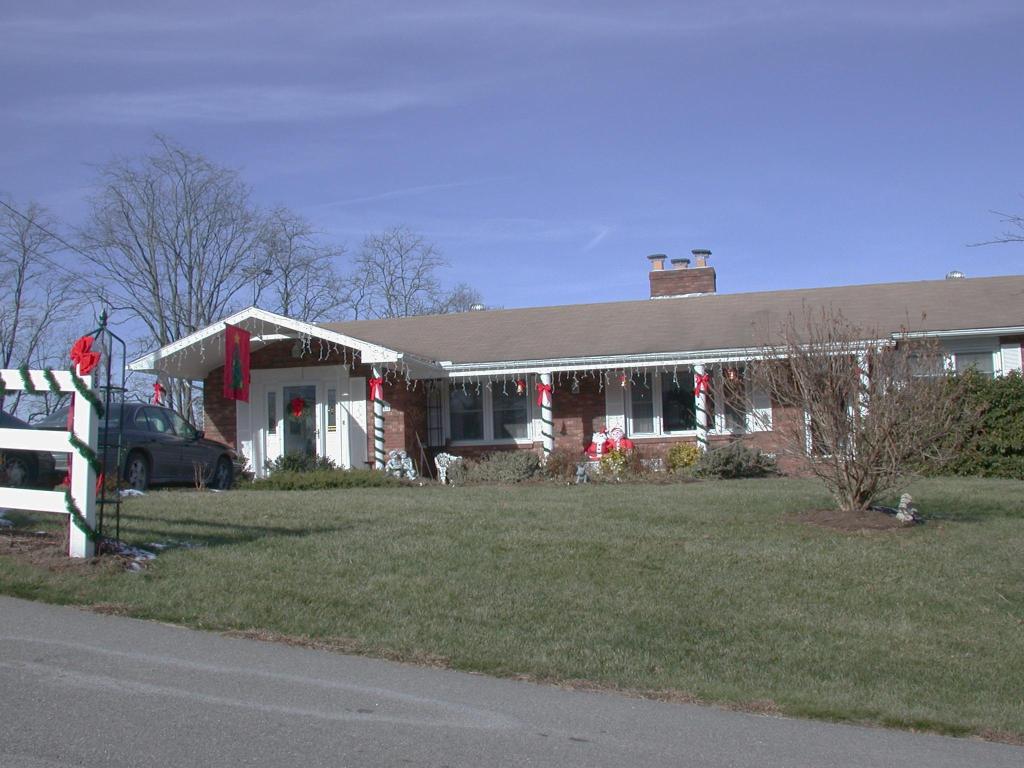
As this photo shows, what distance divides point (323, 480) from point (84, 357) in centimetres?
896

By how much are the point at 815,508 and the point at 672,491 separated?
Answer: 3.20 metres

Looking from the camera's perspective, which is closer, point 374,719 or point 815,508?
point 374,719

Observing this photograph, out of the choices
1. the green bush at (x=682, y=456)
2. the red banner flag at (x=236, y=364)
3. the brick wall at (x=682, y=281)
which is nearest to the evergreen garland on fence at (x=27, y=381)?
the red banner flag at (x=236, y=364)

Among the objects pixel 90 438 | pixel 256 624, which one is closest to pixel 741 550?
pixel 256 624

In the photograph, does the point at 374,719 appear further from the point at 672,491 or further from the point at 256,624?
the point at 672,491

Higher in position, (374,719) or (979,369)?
(979,369)

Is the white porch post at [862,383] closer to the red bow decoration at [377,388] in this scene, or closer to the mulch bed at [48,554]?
the mulch bed at [48,554]

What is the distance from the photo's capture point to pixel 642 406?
21.2 metres

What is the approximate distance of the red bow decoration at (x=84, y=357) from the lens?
824 cm

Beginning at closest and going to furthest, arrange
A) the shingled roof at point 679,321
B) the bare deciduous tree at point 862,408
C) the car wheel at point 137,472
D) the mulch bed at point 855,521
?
the mulch bed at point 855,521, the bare deciduous tree at point 862,408, the car wheel at point 137,472, the shingled roof at point 679,321

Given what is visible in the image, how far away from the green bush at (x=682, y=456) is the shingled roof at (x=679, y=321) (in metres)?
1.85

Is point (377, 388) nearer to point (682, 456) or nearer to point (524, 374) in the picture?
point (524, 374)

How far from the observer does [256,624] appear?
7285 mm

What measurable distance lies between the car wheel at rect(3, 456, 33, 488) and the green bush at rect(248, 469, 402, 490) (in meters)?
4.07
